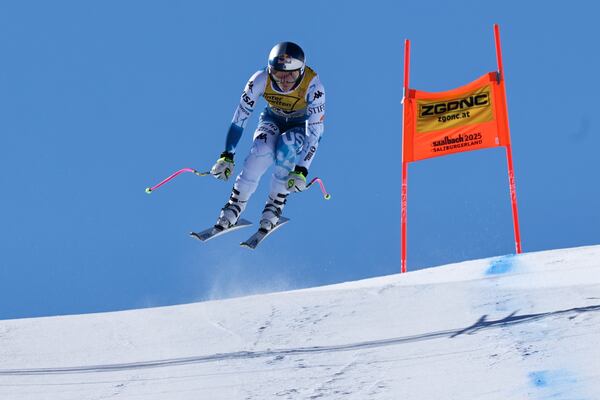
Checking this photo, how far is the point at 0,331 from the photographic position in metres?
11.8

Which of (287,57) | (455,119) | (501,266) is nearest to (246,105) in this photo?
(287,57)

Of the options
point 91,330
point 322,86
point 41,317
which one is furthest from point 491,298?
point 41,317

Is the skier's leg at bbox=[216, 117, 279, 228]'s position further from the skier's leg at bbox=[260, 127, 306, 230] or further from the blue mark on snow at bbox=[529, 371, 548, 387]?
the blue mark on snow at bbox=[529, 371, 548, 387]

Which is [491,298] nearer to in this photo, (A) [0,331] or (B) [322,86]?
(B) [322,86]

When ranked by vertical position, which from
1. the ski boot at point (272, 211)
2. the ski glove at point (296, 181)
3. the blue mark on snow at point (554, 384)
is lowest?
the blue mark on snow at point (554, 384)

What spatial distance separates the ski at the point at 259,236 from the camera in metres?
10.3

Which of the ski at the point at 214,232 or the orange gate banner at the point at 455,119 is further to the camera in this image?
the orange gate banner at the point at 455,119

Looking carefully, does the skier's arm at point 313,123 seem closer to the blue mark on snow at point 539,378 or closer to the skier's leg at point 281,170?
the skier's leg at point 281,170

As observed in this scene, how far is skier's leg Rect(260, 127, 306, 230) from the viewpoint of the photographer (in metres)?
10.6

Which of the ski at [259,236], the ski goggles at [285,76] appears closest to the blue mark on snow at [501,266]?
the ski at [259,236]

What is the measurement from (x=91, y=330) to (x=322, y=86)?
3910 mm

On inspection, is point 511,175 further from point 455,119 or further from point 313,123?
point 313,123

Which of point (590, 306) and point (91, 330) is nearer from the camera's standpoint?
point (590, 306)

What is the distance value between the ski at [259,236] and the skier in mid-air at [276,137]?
0.05 m
